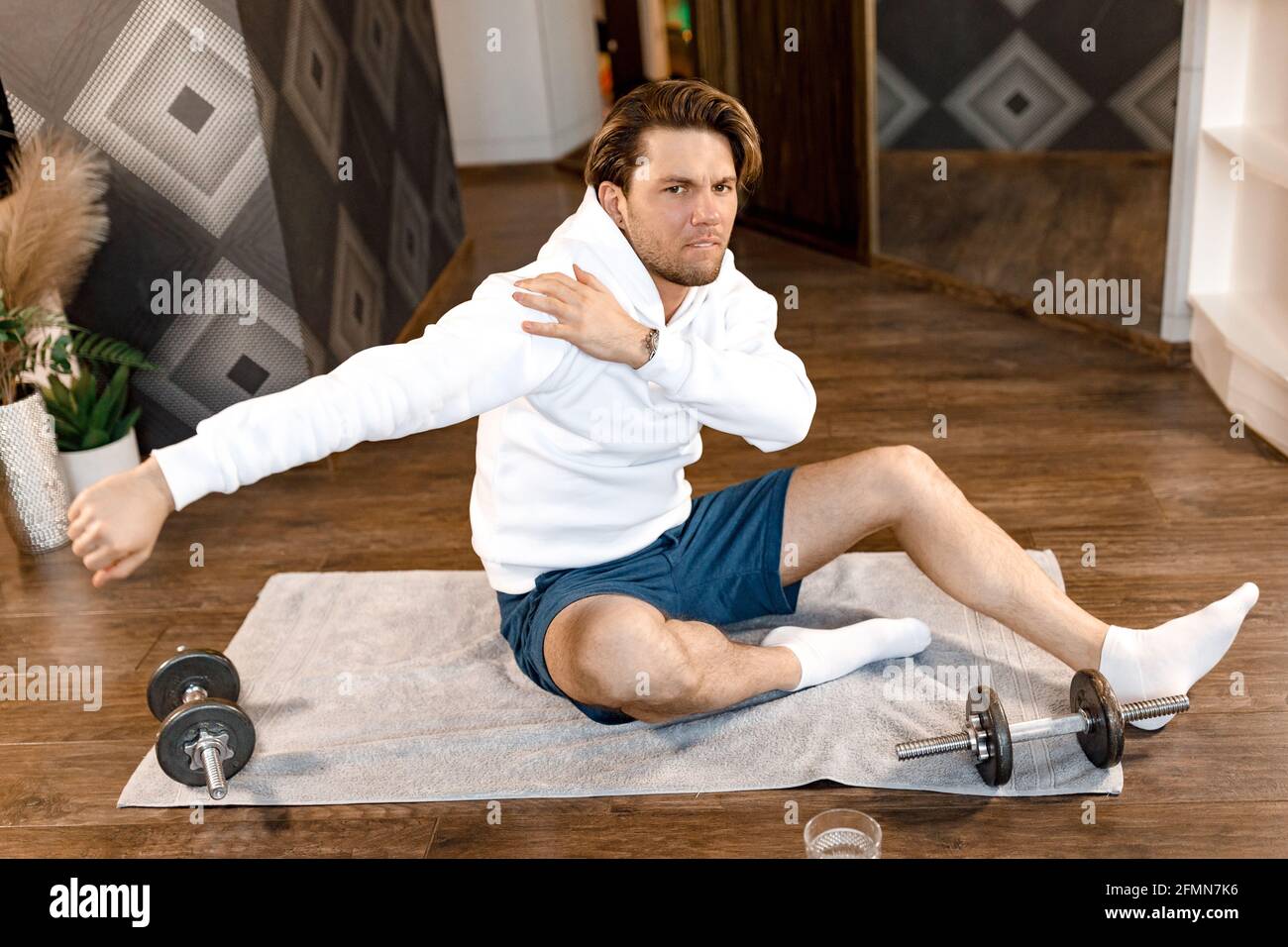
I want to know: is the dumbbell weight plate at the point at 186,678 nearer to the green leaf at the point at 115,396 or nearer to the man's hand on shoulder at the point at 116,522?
the man's hand on shoulder at the point at 116,522

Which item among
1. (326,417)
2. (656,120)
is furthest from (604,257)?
(326,417)

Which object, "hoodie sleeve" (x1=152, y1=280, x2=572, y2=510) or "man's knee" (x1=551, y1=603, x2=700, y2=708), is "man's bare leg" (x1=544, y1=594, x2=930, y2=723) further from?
"hoodie sleeve" (x1=152, y1=280, x2=572, y2=510)

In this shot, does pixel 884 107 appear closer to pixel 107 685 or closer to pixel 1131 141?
pixel 1131 141

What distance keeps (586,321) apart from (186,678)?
2.94ft

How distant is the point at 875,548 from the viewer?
8.38 ft

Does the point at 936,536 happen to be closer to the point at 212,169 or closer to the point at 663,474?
the point at 663,474

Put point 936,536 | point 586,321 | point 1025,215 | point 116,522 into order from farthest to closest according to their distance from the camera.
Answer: point 1025,215 < point 936,536 < point 586,321 < point 116,522

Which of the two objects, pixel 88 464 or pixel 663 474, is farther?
pixel 88 464

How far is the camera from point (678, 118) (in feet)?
6.07

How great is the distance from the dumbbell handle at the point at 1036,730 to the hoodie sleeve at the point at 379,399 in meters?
0.72

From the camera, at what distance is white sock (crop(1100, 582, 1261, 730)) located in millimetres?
1857

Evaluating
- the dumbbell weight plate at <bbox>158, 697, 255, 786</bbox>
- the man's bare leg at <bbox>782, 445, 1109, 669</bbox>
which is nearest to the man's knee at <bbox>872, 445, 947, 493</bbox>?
the man's bare leg at <bbox>782, 445, 1109, 669</bbox>

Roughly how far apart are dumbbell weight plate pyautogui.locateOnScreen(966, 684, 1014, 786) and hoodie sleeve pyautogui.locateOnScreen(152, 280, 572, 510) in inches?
29.3

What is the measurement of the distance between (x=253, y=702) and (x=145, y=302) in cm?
120
